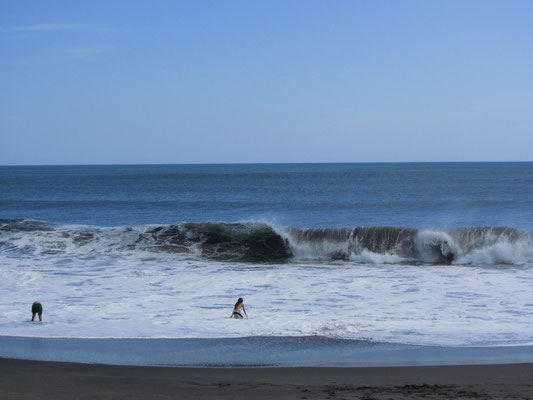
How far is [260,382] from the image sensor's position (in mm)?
10078

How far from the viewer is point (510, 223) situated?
35031 millimetres

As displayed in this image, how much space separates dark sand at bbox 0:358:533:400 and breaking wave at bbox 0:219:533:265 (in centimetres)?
1484

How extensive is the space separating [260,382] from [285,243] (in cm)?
1902

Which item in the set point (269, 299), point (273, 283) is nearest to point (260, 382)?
point (269, 299)

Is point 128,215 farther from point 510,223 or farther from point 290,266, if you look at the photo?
point 510,223

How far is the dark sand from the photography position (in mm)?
9297

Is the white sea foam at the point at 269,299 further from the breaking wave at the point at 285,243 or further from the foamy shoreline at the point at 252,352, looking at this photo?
the breaking wave at the point at 285,243

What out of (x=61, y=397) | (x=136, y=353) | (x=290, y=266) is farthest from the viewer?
(x=290, y=266)

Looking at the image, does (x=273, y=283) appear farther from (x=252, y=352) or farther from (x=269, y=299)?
(x=252, y=352)

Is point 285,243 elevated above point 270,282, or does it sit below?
above

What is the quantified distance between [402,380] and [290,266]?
1412 cm

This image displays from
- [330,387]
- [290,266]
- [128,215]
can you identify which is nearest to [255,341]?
[330,387]

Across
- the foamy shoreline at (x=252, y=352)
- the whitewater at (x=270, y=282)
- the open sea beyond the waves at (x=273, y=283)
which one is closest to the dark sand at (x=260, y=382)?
the foamy shoreline at (x=252, y=352)

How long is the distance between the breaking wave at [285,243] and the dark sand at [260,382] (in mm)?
14842
